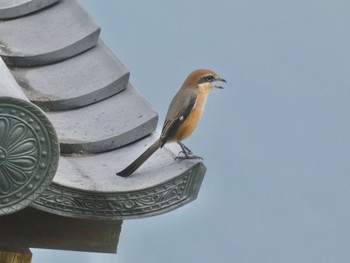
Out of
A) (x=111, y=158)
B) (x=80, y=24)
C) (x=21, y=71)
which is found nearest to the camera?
(x=111, y=158)

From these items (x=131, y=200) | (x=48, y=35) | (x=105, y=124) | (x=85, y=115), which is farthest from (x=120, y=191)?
(x=48, y=35)

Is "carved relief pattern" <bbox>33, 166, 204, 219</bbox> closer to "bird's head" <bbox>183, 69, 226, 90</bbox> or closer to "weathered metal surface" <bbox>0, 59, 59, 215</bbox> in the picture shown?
"weathered metal surface" <bbox>0, 59, 59, 215</bbox>

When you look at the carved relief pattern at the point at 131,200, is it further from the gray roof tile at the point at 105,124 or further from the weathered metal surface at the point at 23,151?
the gray roof tile at the point at 105,124

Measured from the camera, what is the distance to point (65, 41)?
575 cm

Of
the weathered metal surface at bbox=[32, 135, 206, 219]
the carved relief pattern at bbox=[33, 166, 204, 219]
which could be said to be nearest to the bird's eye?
the weathered metal surface at bbox=[32, 135, 206, 219]

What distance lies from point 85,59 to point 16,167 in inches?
83.6

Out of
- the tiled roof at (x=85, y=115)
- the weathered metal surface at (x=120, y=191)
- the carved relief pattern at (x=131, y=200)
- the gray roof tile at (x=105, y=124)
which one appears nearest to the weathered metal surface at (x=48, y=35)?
the tiled roof at (x=85, y=115)

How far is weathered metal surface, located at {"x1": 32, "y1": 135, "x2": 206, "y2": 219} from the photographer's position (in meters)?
4.07

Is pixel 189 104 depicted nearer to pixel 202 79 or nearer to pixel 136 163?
pixel 202 79

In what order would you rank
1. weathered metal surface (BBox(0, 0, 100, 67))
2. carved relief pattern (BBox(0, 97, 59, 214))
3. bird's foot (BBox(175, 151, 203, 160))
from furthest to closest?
weathered metal surface (BBox(0, 0, 100, 67)) < bird's foot (BBox(175, 151, 203, 160)) < carved relief pattern (BBox(0, 97, 59, 214))

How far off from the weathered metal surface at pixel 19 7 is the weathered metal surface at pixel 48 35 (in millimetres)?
Answer: 25

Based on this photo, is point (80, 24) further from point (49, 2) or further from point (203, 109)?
point (203, 109)

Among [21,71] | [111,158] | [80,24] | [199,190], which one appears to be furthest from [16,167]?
[80,24]

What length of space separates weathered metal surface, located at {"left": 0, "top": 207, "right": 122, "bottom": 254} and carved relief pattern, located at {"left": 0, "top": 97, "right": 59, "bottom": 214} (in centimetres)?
52
